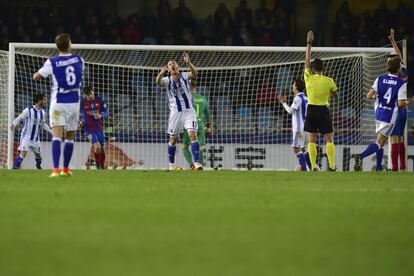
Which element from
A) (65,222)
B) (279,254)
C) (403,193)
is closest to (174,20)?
(403,193)

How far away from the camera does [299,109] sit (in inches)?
785

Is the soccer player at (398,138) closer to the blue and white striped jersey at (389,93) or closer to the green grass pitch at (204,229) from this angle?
the blue and white striped jersey at (389,93)


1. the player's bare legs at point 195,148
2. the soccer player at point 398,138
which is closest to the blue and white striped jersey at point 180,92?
the player's bare legs at point 195,148

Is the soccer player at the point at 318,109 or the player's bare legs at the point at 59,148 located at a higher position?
the soccer player at the point at 318,109

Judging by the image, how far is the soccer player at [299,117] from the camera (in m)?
19.8

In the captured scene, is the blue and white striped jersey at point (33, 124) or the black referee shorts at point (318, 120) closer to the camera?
the black referee shorts at point (318, 120)

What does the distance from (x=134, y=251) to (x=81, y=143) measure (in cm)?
1640

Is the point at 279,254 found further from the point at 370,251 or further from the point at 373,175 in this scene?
the point at 373,175

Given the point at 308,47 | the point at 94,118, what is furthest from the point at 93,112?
the point at 308,47

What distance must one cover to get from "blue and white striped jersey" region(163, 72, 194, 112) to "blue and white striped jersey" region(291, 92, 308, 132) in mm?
2586

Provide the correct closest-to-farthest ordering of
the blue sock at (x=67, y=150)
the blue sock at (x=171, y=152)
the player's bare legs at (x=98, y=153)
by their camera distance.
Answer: the blue sock at (x=67, y=150) < the blue sock at (x=171, y=152) < the player's bare legs at (x=98, y=153)

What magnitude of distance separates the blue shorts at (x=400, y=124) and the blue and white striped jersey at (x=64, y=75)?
663 cm

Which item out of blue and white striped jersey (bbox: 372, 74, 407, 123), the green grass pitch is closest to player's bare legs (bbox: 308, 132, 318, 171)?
blue and white striped jersey (bbox: 372, 74, 407, 123)

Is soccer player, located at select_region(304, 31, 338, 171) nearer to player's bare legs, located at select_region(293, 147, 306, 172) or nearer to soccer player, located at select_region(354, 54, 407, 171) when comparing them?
soccer player, located at select_region(354, 54, 407, 171)
